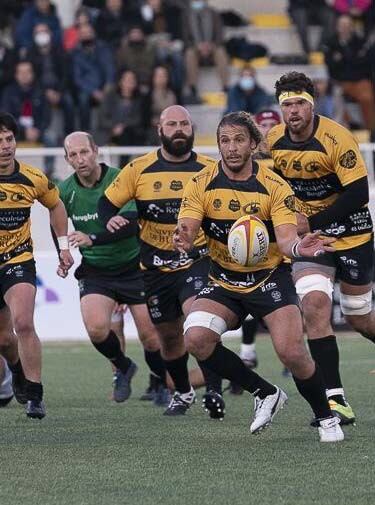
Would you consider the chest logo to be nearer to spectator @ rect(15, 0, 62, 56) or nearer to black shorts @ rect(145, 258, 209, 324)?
black shorts @ rect(145, 258, 209, 324)

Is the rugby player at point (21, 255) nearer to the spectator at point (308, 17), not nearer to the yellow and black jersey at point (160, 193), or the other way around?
the yellow and black jersey at point (160, 193)

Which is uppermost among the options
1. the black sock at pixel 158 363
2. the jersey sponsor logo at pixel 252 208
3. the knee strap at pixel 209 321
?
the jersey sponsor logo at pixel 252 208

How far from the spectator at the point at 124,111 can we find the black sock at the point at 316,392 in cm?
1087

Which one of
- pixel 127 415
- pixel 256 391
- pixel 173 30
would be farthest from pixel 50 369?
pixel 173 30

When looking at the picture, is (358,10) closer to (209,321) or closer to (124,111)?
(124,111)

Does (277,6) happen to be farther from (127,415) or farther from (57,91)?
(127,415)

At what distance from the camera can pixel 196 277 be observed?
32.7 feet

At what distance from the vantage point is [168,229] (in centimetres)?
1009

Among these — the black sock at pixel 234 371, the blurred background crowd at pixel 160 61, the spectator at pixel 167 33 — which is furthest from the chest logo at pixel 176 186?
the spectator at pixel 167 33

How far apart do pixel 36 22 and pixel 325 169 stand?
12.1m

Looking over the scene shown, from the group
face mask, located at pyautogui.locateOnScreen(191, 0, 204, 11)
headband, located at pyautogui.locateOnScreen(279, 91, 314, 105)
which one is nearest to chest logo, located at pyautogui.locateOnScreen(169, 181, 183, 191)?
headband, located at pyautogui.locateOnScreen(279, 91, 314, 105)

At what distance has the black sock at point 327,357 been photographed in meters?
9.28

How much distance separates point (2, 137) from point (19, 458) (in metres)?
2.75

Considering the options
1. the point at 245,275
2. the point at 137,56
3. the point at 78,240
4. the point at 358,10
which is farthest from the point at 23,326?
the point at 358,10
